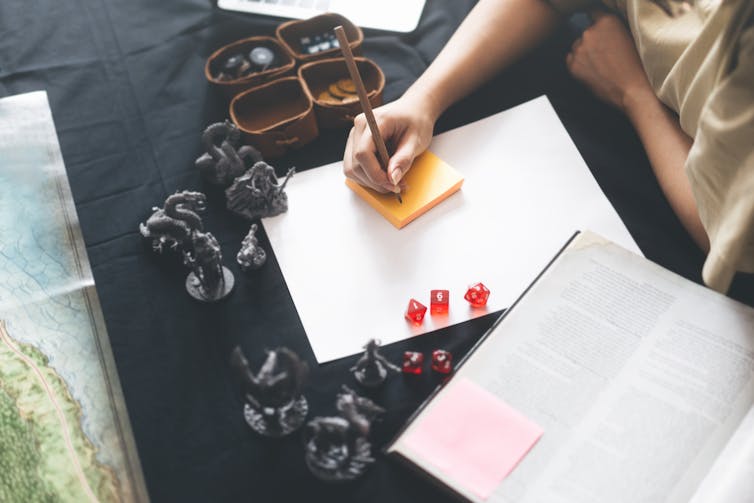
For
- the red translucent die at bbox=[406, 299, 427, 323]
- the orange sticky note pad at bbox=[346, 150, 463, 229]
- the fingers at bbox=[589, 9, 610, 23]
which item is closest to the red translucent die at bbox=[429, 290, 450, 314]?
the red translucent die at bbox=[406, 299, 427, 323]

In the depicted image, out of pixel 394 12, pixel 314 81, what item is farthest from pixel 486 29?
pixel 314 81

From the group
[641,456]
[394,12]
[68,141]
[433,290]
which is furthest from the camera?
[394,12]

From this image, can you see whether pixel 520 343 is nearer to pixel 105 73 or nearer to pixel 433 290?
pixel 433 290

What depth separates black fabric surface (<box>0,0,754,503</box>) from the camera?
2.45 feet

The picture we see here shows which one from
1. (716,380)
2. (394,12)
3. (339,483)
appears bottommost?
(339,483)

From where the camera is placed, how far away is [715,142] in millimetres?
745

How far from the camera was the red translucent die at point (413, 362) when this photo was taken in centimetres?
77

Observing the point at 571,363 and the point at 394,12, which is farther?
the point at 394,12

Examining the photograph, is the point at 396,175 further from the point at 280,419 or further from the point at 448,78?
the point at 280,419

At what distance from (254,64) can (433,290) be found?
→ 1.40ft

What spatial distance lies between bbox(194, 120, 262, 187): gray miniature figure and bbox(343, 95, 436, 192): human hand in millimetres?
128

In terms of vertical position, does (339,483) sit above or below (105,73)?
below

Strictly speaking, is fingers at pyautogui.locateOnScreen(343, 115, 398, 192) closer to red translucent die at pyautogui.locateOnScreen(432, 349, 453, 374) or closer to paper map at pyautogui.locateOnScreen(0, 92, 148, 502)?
red translucent die at pyautogui.locateOnScreen(432, 349, 453, 374)

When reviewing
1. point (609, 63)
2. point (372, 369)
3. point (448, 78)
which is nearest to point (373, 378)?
point (372, 369)
